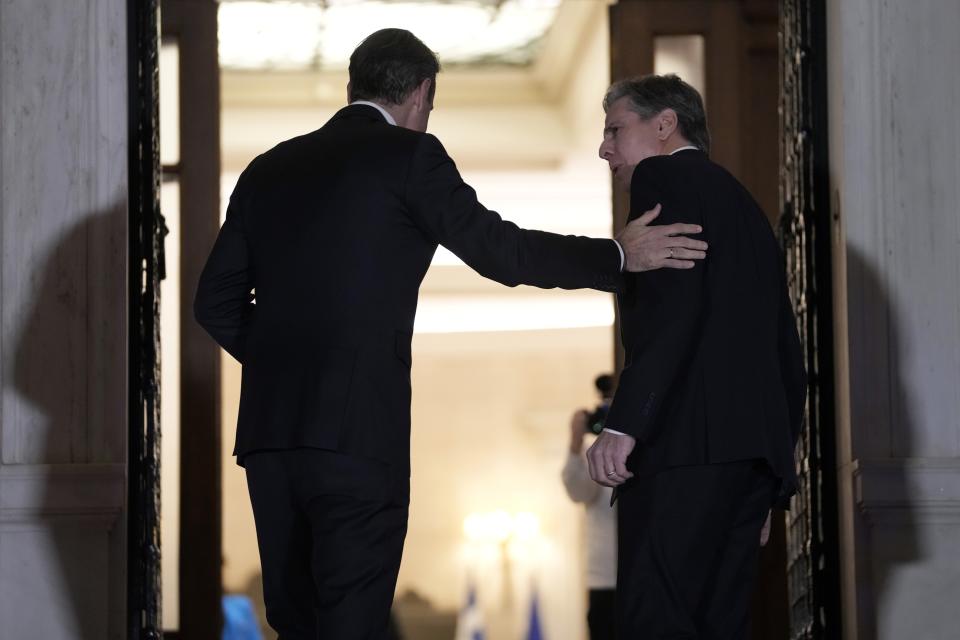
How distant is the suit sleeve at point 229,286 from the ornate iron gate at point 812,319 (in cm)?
185

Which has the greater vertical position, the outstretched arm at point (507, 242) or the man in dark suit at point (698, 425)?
the outstretched arm at point (507, 242)

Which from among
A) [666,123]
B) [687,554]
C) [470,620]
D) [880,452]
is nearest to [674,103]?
[666,123]

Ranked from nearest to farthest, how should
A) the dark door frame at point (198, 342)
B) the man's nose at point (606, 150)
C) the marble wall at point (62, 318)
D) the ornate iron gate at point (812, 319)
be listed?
1. the man's nose at point (606, 150)
2. the marble wall at point (62, 318)
3. the ornate iron gate at point (812, 319)
4. the dark door frame at point (198, 342)

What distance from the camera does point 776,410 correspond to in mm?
3018

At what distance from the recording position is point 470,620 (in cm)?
1255

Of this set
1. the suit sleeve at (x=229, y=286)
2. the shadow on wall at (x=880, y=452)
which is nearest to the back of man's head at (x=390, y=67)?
the suit sleeve at (x=229, y=286)

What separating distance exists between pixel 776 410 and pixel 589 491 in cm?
300

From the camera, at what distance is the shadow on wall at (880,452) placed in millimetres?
4176

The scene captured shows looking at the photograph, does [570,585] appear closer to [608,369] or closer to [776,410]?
[608,369]

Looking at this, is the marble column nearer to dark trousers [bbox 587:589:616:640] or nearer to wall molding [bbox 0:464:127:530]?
dark trousers [bbox 587:589:616:640]

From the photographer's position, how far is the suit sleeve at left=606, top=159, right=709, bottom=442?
2.90 metres

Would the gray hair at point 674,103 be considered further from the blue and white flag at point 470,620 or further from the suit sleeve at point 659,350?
the blue and white flag at point 470,620

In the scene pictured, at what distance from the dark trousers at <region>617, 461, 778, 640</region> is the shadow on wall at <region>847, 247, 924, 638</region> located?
A: 132 centimetres

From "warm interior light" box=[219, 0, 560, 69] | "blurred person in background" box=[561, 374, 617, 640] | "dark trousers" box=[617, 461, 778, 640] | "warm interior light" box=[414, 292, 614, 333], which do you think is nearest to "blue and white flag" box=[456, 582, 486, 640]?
"warm interior light" box=[414, 292, 614, 333]
